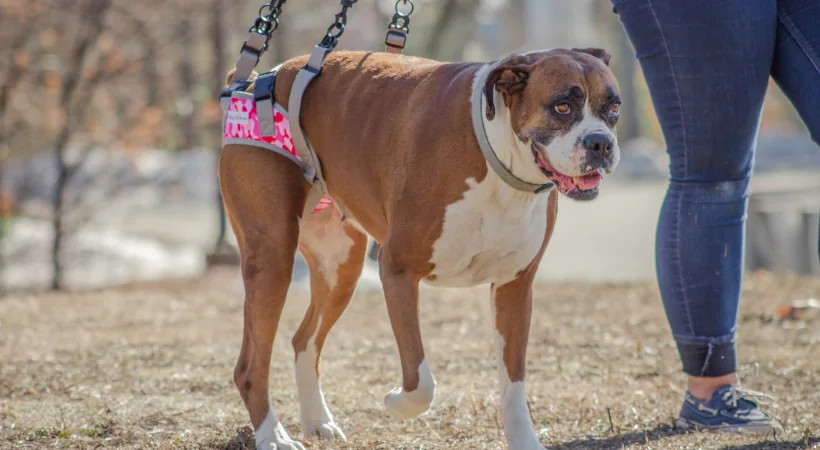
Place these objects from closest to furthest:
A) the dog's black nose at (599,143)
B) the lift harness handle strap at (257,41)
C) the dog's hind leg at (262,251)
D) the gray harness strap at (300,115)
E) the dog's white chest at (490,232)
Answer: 1. the dog's black nose at (599,143)
2. the dog's white chest at (490,232)
3. the dog's hind leg at (262,251)
4. the gray harness strap at (300,115)
5. the lift harness handle strap at (257,41)

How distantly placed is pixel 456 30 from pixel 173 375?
6.91 meters

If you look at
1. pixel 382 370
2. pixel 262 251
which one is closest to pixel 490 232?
pixel 262 251

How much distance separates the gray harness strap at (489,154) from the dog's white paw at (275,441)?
1089mm

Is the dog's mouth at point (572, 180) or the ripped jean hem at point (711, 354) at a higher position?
the dog's mouth at point (572, 180)

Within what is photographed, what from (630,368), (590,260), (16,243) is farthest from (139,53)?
(630,368)

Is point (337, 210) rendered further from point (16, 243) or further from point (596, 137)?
point (16, 243)

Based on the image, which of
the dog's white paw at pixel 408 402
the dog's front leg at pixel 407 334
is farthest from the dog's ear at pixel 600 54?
the dog's white paw at pixel 408 402

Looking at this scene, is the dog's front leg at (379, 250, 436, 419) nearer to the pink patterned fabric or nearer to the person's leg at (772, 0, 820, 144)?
the pink patterned fabric

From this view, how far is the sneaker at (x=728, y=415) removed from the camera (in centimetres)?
345

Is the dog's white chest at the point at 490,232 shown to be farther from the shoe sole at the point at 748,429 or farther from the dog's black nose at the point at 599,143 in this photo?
the shoe sole at the point at 748,429

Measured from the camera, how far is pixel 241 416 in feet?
12.8

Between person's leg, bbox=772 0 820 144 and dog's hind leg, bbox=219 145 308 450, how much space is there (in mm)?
1626

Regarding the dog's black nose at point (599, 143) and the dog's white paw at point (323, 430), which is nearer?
the dog's black nose at point (599, 143)

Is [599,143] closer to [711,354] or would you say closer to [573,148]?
[573,148]
